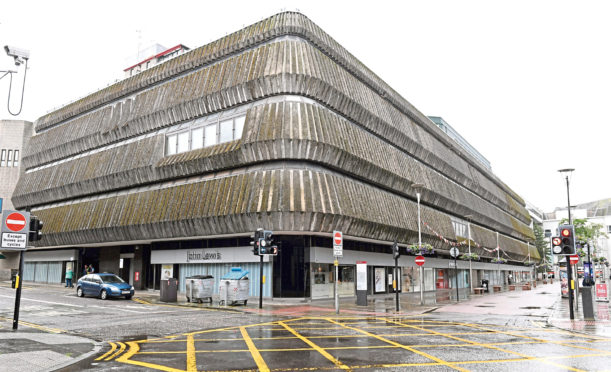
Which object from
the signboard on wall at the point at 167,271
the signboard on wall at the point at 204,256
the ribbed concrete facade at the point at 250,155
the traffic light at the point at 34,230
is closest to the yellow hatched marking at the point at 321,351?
the traffic light at the point at 34,230

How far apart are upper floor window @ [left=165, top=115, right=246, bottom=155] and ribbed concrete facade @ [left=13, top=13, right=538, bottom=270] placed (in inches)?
26.5

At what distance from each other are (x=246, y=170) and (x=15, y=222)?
17016mm

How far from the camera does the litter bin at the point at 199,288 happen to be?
85.1 feet

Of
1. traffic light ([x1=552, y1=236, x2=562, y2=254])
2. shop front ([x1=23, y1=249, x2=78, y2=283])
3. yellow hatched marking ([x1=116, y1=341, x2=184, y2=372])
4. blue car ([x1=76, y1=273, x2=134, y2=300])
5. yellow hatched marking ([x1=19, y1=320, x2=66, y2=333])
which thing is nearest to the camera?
yellow hatched marking ([x1=116, y1=341, x2=184, y2=372])

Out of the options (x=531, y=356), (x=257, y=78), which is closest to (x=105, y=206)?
(x=257, y=78)

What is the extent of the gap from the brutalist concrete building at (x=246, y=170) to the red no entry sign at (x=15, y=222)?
570 inches

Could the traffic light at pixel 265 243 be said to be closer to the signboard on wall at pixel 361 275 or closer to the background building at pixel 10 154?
the signboard on wall at pixel 361 275

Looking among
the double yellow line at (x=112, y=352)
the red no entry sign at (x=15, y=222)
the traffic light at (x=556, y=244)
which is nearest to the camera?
the double yellow line at (x=112, y=352)

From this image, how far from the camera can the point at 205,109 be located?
33031 millimetres

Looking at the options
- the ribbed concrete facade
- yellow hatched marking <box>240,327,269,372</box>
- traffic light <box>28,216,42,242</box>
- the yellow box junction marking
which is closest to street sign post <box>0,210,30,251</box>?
traffic light <box>28,216,42,242</box>

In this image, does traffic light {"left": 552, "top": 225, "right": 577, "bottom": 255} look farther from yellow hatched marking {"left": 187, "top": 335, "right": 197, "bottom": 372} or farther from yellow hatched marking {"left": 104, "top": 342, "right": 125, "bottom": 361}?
yellow hatched marking {"left": 104, "top": 342, "right": 125, "bottom": 361}

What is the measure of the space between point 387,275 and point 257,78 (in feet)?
64.3

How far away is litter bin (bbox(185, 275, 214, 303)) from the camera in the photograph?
25.9 m

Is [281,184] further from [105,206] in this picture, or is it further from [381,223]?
[105,206]
